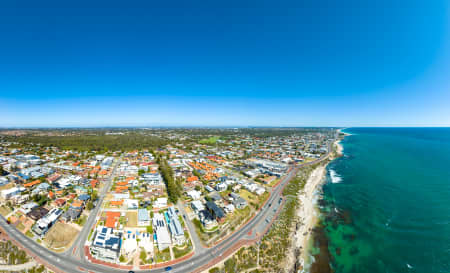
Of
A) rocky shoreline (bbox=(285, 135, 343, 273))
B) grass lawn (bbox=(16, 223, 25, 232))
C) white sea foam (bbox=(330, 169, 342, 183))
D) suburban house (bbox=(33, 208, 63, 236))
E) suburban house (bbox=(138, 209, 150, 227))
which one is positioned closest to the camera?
rocky shoreline (bbox=(285, 135, 343, 273))

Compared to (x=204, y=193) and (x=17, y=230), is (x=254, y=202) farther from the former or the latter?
(x=17, y=230)

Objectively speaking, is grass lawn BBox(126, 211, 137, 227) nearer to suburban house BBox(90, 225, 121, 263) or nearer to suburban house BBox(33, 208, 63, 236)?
suburban house BBox(90, 225, 121, 263)

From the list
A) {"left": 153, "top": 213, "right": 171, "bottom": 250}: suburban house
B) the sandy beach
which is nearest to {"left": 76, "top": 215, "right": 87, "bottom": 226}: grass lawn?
{"left": 153, "top": 213, "right": 171, "bottom": 250}: suburban house

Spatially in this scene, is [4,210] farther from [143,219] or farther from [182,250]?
[182,250]

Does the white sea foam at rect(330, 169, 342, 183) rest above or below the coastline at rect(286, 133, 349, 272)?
above

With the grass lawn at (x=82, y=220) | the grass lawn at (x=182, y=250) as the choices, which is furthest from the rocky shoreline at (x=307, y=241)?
the grass lawn at (x=82, y=220)

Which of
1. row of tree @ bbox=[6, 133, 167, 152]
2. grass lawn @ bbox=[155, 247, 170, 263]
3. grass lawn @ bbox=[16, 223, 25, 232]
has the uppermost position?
row of tree @ bbox=[6, 133, 167, 152]

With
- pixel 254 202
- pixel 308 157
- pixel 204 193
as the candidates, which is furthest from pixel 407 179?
pixel 204 193
